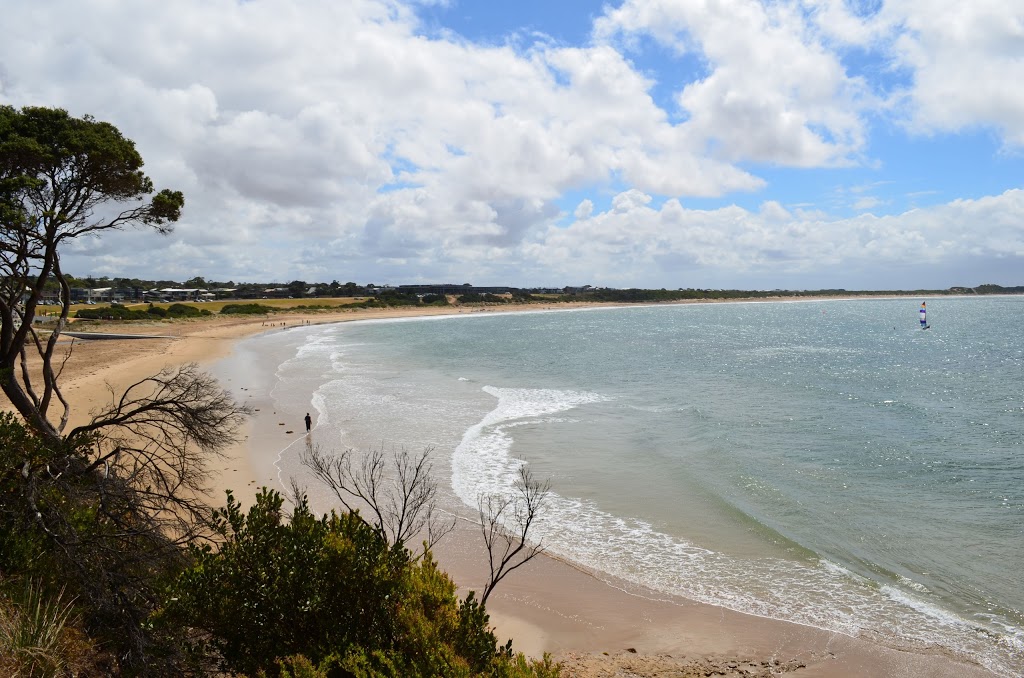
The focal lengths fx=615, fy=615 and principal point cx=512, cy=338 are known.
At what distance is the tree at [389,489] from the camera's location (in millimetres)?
13078

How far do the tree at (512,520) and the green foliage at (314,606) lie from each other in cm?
589

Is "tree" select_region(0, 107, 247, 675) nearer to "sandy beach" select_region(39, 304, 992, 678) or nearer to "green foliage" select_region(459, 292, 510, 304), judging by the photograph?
"sandy beach" select_region(39, 304, 992, 678)

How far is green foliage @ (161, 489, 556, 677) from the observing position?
5.51 metres

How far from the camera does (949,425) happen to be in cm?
2461

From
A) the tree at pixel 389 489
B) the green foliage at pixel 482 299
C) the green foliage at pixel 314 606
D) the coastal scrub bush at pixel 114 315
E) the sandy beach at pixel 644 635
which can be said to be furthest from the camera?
the green foliage at pixel 482 299

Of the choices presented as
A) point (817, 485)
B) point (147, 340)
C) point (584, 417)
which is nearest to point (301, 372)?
point (584, 417)

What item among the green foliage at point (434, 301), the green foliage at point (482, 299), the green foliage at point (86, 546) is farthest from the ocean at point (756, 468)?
the green foliage at point (482, 299)

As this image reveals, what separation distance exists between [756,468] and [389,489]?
1087 cm

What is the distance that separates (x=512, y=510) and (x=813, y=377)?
29608mm

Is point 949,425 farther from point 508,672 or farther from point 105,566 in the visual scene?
point 105,566

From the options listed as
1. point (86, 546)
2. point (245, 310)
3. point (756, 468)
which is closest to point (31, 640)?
point (86, 546)

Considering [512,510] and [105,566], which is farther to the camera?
[512,510]

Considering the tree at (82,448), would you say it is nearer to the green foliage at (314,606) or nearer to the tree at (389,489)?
the green foliage at (314,606)

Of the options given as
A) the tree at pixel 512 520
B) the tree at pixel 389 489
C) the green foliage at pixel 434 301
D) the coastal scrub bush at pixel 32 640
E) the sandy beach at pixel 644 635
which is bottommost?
the sandy beach at pixel 644 635
